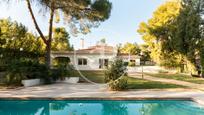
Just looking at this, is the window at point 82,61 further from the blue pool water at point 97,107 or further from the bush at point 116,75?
the blue pool water at point 97,107

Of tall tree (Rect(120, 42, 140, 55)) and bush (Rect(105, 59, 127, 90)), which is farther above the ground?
tall tree (Rect(120, 42, 140, 55))

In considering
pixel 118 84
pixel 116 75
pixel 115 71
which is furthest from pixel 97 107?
pixel 115 71

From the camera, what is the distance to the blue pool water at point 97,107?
1169cm

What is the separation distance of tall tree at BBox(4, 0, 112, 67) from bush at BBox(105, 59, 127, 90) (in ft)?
21.8

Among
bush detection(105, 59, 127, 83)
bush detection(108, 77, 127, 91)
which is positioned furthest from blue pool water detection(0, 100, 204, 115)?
bush detection(105, 59, 127, 83)

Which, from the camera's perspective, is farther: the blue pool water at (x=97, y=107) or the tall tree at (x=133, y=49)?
the tall tree at (x=133, y=49)

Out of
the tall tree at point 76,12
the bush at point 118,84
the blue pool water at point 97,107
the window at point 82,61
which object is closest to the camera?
the blue pool water at point 97,107

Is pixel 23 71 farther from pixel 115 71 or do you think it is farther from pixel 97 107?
pixel 97 107

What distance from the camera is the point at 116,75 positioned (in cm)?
1590

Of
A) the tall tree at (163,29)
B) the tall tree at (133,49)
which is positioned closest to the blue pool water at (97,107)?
the tall tree at (163,29)

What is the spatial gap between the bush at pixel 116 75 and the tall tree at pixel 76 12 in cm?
665

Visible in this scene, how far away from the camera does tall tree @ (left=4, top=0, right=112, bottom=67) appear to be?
20958 millimetres

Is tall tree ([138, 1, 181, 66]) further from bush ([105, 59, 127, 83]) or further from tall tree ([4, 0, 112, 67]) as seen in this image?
bush ([105, 59, 127, 83])

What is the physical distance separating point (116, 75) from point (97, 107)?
375cm
